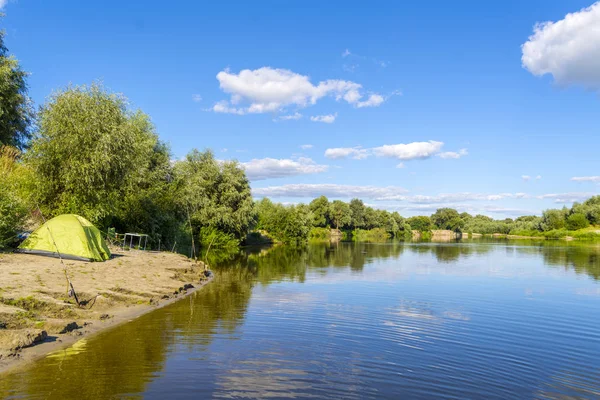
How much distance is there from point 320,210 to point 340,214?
9063mm

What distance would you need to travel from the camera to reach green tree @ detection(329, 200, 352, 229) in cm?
13925

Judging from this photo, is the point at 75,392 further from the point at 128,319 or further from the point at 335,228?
the point at 335,228

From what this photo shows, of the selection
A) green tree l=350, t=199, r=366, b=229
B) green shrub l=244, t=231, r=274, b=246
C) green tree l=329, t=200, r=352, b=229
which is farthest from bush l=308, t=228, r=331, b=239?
green shrub l=244, t=231, r=274, b=246

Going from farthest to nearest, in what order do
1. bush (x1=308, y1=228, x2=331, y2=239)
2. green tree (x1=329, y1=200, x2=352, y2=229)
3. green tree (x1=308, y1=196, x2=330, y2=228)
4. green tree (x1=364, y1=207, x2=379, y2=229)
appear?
green tree (x1=364, y1=207, x2=379, y2=229), green tree (x1=329, y1=200, x2=352, y2=229), green tree (x1=308, y1=196, x2=330, y2=228), bush (x1=308, y1=228, x2=331, y2=239)

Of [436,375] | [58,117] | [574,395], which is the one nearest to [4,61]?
[58,117]

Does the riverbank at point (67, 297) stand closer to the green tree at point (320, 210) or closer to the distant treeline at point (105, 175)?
the distant treeline at point (105, 175)

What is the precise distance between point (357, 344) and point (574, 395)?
529 centimetres

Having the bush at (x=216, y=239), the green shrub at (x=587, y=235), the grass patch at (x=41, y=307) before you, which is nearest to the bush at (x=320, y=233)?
the bush at (x=216, y=239)

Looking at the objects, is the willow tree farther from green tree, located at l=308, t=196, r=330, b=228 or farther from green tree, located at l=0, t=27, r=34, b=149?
green tree, located at l=308, t=196, r=330, b=228

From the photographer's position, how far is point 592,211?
116 meters

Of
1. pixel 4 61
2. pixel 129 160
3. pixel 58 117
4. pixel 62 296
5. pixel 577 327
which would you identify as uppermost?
pixel 4 61

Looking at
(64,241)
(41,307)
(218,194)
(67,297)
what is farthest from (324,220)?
(41,307)

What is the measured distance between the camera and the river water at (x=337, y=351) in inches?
344

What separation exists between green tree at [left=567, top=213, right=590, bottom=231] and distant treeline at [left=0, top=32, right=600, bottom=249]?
98277mm
